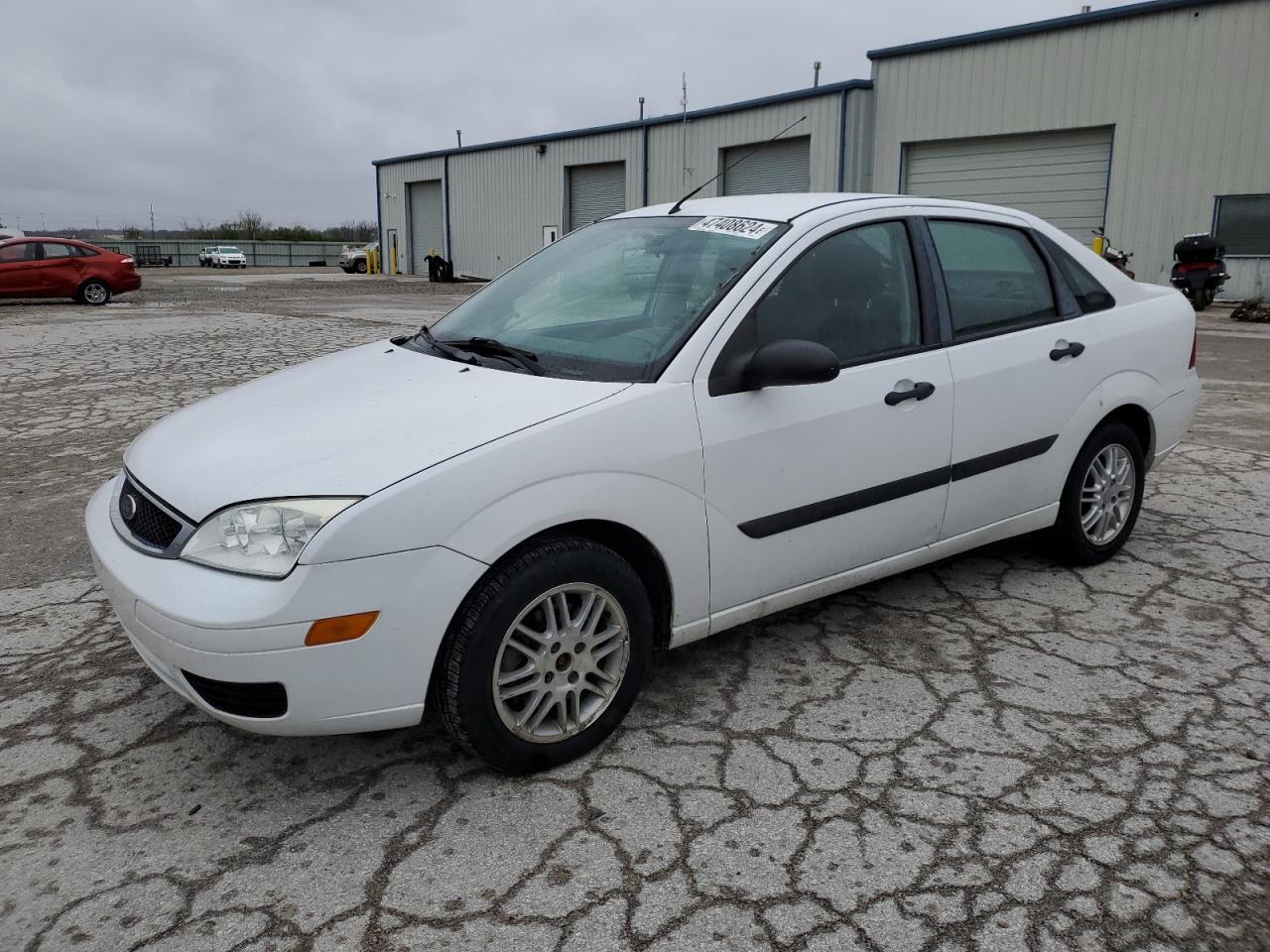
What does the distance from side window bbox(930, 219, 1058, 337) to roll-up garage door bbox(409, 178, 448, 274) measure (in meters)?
34.7

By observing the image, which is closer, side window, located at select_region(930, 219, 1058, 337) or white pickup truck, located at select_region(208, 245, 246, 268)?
side window, located at select_region(930, 219, 1058, 337)

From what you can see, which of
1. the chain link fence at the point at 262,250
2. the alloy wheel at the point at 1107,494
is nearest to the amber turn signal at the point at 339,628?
the alloy wheel at the point at 1107,494

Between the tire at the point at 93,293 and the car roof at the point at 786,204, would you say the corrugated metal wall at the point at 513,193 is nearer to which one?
the tire at the point at 93,293

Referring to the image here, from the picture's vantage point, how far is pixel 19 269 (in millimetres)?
19734

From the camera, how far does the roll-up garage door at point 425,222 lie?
37.4 meters

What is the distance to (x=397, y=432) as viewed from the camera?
2717 millimetres

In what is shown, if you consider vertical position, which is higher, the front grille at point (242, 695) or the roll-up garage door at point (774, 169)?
the roll-up garage door at point (774, 169)

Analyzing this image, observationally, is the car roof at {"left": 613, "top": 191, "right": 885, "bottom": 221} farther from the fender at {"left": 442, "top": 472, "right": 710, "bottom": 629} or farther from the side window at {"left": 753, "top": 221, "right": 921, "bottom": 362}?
the fender at {"left": 442, "top": 472, "right": 710, "bottom": 629}

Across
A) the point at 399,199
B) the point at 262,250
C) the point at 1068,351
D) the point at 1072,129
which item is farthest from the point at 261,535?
the point at 262,250

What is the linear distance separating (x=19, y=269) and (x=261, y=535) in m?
20.8

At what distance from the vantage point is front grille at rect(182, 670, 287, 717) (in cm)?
246

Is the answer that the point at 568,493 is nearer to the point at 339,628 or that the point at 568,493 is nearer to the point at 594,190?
the point at 339,628

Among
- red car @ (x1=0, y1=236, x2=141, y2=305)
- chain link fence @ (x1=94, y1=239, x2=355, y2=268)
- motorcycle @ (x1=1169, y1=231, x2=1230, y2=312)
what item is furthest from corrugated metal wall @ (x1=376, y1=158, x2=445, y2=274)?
motorcycle @ (x1=1169, y1=231, x2=1230, y2=312)

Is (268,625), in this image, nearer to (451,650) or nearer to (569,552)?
(451,650)
